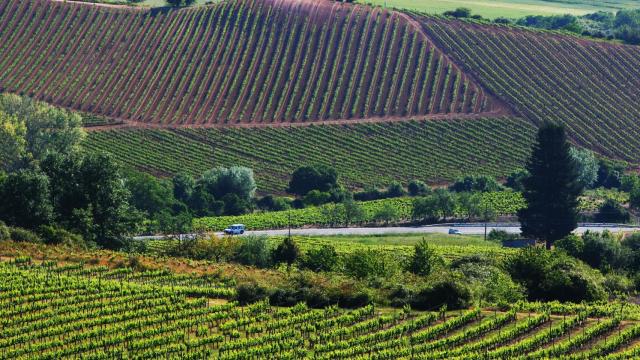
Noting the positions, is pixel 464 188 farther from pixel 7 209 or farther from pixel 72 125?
pixel 7 209

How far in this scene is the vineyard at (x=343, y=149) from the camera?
184 m

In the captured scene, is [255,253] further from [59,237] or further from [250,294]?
[250,294]

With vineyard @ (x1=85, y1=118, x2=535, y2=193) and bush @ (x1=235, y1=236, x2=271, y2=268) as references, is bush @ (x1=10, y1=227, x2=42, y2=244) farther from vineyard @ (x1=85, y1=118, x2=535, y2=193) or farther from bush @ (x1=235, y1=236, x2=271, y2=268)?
vineyard @ (x1=85, y1=118, x2=535, y2=193)

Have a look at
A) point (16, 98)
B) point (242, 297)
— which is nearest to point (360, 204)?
point (16, 98)

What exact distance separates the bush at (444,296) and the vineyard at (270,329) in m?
1.33

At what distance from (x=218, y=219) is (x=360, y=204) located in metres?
18.1

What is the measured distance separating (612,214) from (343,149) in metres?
42.3

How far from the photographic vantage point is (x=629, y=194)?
17400cm

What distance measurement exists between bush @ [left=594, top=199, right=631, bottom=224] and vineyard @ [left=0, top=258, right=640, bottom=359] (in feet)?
231

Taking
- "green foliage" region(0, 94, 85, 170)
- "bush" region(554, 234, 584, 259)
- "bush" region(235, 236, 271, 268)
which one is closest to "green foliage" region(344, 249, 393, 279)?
"bush" region(235, 236, 271, 268)

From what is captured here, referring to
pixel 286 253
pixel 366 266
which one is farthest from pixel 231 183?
pixel 366 266

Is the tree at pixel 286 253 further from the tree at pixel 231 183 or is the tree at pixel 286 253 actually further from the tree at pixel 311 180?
the tree at pixel 311 180

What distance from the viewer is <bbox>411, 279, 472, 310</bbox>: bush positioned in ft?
301

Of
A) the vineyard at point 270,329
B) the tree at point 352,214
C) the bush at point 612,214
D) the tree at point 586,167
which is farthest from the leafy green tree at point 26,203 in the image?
the tree at point 586,167
